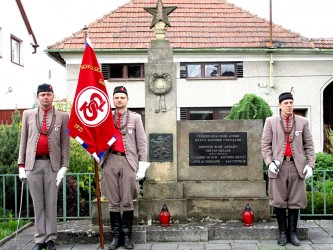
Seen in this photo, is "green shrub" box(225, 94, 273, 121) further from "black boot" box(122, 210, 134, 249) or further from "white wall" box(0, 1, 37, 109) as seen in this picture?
"white wall" box(0, 1, 37, 109)

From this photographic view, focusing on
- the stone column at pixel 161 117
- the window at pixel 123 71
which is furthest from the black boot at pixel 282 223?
the window at pixel 123 71

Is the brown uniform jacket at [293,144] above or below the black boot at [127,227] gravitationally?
above

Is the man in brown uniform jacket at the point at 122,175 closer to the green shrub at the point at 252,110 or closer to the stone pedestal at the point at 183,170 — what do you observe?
the stone pedestal at the point at 183,170

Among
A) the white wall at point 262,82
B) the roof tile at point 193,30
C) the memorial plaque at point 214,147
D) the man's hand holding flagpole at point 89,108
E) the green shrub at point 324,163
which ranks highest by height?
the roof tile at point 193,30

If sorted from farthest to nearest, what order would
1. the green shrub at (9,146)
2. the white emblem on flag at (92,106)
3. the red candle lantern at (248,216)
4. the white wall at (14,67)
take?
the white wall at (14,67) < the green shrub at (9,146) < the red candle lantern at (248,216) < the white emblem on flag at (92,106)

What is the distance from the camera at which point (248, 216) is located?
779cm

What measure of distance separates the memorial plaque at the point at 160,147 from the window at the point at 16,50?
1829cm

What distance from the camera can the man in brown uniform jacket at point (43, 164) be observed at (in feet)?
23.0

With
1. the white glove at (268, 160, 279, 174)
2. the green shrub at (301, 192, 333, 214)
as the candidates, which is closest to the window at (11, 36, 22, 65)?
the green shrub at (301, 192, 333, 214)

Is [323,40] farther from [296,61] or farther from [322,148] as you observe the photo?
[322,148]

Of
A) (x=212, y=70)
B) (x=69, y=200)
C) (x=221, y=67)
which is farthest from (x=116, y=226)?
(x=221, y=67)

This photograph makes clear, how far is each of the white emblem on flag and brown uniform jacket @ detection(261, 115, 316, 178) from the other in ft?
7.77

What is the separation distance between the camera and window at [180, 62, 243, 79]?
20.1m

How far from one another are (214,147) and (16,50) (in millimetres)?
19616
